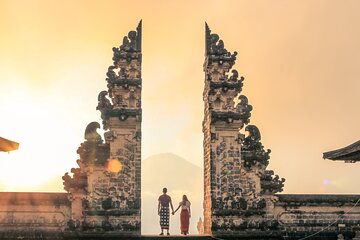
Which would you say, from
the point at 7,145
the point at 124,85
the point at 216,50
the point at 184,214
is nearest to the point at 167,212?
the point at 184,214

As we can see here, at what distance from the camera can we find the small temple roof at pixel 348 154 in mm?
11728

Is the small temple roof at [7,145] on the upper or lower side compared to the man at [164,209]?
upper

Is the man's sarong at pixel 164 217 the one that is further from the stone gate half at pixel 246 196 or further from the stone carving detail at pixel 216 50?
the stone carving detail at pixel 216 50

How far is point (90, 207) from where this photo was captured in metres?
16.4

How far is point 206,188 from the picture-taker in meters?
17.8

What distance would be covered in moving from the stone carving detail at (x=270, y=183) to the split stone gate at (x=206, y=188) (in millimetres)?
32

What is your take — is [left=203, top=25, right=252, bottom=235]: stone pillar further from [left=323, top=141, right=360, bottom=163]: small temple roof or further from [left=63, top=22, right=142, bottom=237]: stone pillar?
[left=323, top=141, right=360, bottom=163]: small temple roof

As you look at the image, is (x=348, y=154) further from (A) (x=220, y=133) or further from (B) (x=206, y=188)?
(B) (x=206, y=188)

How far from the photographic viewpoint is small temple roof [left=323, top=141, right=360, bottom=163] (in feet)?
38.5

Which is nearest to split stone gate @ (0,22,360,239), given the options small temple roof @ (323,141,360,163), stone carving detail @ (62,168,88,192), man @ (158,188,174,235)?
stone carving detail @ (62,168,88,192)

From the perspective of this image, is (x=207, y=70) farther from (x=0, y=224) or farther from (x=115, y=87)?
(x=0, y=224)

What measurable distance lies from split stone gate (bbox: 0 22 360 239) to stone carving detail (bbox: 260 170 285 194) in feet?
0.11

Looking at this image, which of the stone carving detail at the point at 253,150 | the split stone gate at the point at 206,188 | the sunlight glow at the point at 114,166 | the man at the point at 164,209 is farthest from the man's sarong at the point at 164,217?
the stone carving detail at the point at 253,150

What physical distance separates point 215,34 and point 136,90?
11.3 feet
